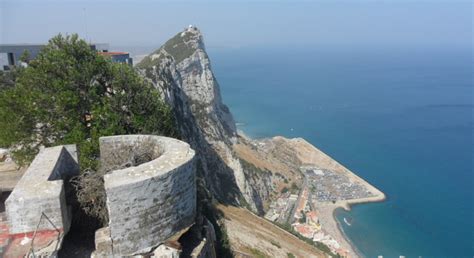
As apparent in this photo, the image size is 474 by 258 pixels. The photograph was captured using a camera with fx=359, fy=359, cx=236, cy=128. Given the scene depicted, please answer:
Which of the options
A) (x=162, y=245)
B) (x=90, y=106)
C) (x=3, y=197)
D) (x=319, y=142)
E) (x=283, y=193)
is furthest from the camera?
(x=319, y=142)

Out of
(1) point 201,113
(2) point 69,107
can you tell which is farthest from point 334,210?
(2) point 69,107

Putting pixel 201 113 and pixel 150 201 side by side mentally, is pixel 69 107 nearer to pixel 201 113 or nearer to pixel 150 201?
pixel 150 201

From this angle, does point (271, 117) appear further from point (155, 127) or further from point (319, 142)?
point (155, 127)

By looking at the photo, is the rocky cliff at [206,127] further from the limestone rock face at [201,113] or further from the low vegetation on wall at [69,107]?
the low vegetation on wall at [69,107]

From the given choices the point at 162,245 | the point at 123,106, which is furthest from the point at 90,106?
the point at 162,245

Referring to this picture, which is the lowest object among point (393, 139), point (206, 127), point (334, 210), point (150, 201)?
point (334, 210)

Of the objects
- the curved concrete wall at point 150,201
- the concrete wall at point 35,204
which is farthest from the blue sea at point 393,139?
the concrete wall at point 35,204
